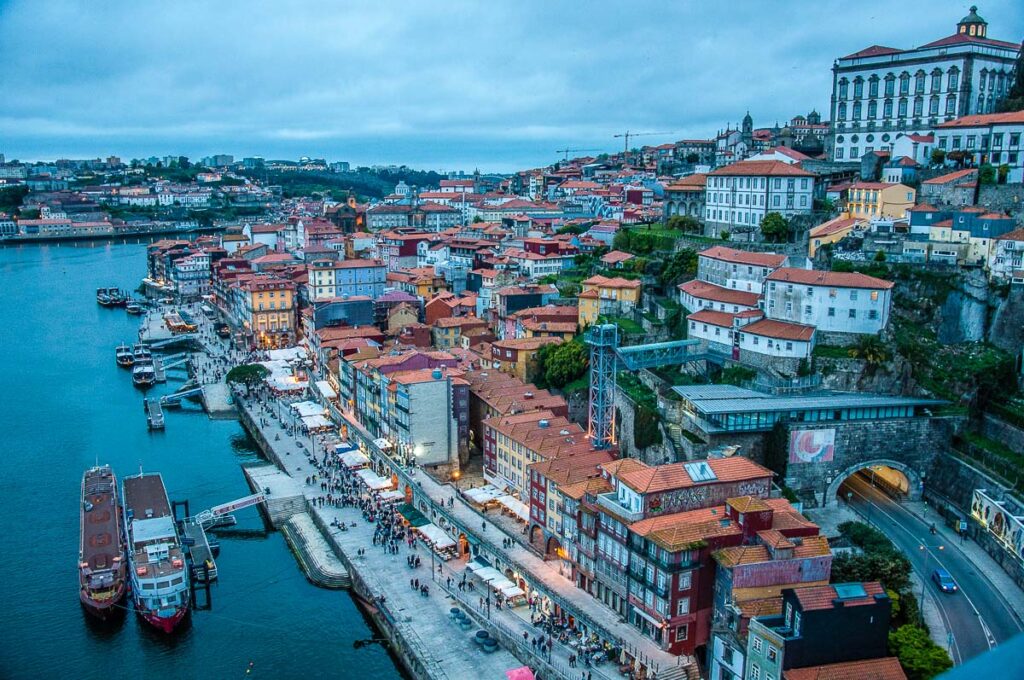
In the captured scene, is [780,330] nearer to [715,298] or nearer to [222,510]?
[715,298]

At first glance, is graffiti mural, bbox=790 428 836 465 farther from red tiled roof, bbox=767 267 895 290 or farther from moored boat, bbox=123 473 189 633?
moored boat, bbox=123 473 189 633

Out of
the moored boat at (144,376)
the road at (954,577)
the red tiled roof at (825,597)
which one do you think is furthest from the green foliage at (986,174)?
the moored boat at (144,376)

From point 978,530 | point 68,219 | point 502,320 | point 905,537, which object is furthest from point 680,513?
point 68,219

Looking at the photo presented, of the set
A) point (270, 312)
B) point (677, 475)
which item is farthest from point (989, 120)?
point (270, 312)

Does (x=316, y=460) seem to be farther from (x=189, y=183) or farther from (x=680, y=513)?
(x=189, y=183)

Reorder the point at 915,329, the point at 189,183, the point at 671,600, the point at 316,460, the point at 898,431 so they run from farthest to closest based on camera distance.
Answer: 1. the point at 189,183
2. the point at 316,460
3. the point at 915,329
4. the point at 898,431
5. the point at 671,600

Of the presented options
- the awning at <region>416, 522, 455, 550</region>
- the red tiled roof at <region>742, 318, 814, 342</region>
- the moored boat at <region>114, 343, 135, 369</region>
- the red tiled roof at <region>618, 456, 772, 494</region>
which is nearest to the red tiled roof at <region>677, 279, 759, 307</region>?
the red tiled roof at <region>742, 318, 814, 342</region>
